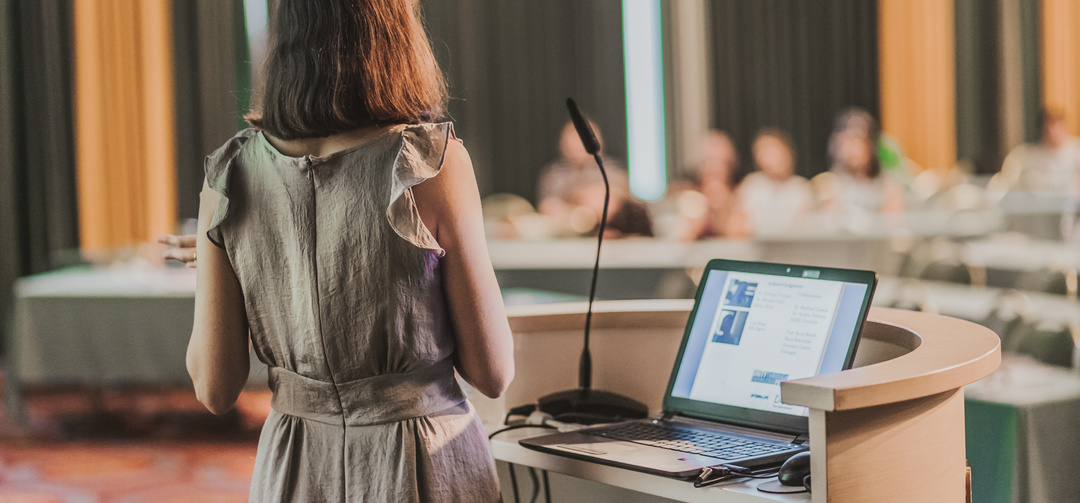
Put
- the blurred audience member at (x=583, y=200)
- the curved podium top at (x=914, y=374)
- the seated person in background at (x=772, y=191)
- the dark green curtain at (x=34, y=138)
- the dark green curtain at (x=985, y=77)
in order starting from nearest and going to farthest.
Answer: the curved podium top at (x=914, y=374) < the blurred audience member at (x=583, y=200) < the dark green curtain at (x=34, y=138) < the seated person in background at (x=772, y=191) < the dark green curtain at (x=985, y=77)

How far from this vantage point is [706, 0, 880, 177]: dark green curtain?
9.14 metres

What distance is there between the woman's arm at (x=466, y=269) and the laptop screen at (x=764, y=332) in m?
0.40

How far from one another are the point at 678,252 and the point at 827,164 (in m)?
5.16

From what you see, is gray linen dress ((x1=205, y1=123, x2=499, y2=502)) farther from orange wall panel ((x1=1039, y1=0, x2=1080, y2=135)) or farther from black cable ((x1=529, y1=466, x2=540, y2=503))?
orange wall panel ((x1=1039, y1=0, x2=1080, y2=135))

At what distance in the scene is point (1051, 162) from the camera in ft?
24.1

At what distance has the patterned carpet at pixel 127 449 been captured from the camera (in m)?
3.48

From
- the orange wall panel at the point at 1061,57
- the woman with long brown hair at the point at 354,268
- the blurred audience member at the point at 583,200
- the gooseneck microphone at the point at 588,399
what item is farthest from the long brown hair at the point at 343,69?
the orange wall panel at the point at 1061,57

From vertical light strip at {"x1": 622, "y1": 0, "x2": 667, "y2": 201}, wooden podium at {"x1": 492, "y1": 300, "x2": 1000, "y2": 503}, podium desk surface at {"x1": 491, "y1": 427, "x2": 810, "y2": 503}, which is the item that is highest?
vertical light strip at {"x1": 622, "y1": 0, "x2": 667, "y2": 201}

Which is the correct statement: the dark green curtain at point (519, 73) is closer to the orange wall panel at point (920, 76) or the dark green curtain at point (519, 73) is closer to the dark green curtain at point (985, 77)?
the orange wall panel at point (920, 76)

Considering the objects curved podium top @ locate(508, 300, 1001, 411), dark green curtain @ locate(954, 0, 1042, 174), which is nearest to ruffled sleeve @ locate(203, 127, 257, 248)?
curved podium top @ locate(508, 300, 1001, 411)

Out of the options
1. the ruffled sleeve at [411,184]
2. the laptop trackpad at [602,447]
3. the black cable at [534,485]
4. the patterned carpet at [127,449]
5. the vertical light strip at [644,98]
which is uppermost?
the vertical light strip at [644,98]

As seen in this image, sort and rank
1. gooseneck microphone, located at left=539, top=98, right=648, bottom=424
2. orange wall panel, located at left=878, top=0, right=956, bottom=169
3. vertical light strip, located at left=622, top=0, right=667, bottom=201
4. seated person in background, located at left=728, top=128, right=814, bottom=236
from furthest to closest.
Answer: orange wall panel, located at left=878, top=0, right=956, bottom=169 → vertical light strip, located at left=622, top=0, right=667, bottom=201 → seated person in background, located at left=728, top=128, right=814, bottom=236 → gooseneck microphone, located at left=539, top=98, right=648, bottom=424

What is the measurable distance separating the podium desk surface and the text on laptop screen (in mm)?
223

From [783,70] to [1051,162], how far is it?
2691mm
